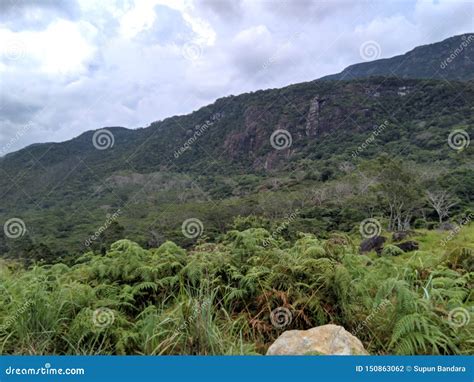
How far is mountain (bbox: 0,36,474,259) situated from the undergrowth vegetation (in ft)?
53.4

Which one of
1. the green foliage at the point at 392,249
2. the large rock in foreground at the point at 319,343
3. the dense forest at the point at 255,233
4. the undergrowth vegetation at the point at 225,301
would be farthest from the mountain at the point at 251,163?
the large rock in foreground at the point at 319,343

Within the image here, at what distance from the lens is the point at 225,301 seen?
133 inches

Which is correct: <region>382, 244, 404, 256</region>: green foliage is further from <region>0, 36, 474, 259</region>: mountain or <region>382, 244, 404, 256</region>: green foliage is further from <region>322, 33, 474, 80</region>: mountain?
<region>322, 33, 474, 80</region>: mountain

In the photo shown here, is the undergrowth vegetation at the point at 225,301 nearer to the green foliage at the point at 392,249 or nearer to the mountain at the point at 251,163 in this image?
the green foliage at the point at 392,249

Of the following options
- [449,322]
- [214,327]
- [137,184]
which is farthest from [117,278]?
[137,184]

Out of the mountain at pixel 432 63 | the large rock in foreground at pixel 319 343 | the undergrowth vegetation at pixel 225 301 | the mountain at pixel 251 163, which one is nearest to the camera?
the large rock in foreground at pixel 319 343

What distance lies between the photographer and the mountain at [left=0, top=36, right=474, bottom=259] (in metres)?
42.7

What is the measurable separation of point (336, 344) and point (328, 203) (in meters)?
40.1

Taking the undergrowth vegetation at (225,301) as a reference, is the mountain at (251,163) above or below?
above

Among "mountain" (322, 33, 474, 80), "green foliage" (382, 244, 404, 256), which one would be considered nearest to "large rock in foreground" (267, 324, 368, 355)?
"green foliage" (382, 244, 404, 256)

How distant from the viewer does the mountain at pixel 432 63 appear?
12325 cm

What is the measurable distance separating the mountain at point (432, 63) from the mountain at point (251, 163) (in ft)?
2.79

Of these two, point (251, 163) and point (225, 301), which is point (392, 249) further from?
point (251, 163)

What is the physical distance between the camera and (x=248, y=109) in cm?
12769
